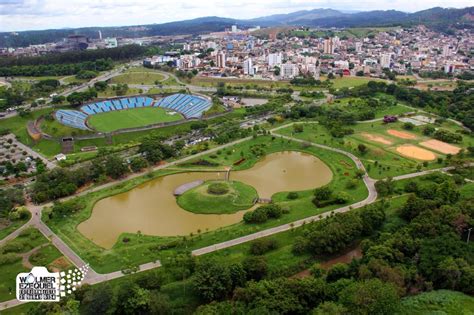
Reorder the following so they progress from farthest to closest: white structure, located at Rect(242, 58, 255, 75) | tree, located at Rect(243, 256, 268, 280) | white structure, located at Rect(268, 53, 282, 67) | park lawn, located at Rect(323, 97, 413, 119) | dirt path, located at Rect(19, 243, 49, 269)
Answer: white structure, located at Rect(268, 53, 282, 67)
white structure, located at Rect(242, 58, 255, 75)
park lawn, located at Rect(323, 97, 413, 119)
dirt path, located at Rect(19, 243, 49, 269)
tree, located at Rect(243, 256, 268, 280)

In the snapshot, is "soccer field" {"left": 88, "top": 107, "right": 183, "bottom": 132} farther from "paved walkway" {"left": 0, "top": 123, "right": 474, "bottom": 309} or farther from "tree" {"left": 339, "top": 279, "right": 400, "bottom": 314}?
"tree" {"left": 339, "top": 279, "right": 400, "bottom": 314}

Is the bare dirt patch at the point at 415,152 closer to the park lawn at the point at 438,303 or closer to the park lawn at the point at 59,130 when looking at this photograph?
the park lawn at the point at 438,303

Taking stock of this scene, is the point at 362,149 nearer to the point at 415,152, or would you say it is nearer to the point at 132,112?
the point at 415,152

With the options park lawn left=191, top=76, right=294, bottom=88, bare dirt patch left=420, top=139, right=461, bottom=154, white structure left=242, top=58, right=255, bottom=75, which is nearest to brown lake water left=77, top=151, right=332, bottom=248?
bare dirt patch left=420, top=139, right=461, bottom=154

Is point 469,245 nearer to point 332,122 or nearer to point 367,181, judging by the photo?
point 367,181

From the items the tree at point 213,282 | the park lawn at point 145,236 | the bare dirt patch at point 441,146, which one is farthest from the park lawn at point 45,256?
the bare dirt patch at point 441,146

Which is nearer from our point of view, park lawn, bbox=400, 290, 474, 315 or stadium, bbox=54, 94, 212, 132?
park lawn, bbox=400, 290, 474, 315

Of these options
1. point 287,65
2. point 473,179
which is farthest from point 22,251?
point 287,65
